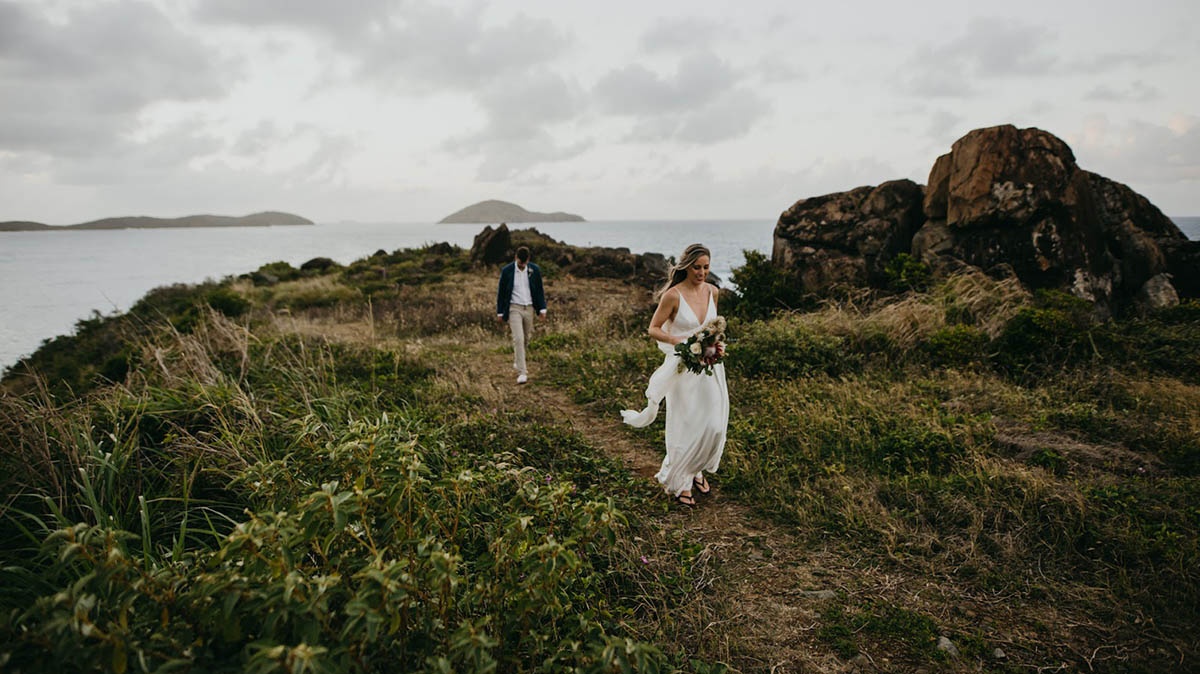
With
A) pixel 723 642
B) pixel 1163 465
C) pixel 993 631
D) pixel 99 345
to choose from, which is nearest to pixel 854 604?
pixel 993 631

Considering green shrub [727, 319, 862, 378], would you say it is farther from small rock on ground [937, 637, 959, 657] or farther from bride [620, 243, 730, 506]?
small rock on ground [937, 637, 959, 657]

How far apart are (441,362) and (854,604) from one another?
28.2 ft

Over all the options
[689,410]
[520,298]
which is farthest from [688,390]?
[520,298]

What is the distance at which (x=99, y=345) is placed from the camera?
1859 centimetres

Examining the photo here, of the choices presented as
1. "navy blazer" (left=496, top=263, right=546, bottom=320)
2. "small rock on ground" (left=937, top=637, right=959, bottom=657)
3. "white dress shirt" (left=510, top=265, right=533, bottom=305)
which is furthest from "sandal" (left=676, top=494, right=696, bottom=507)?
"white dress shirt" (left=510, top=265, right=533, bottom=305)

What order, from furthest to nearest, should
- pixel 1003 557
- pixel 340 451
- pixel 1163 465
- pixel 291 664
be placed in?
pixel 1163 465, pixel 1003 557, pixel 340 451, pixel 291 664

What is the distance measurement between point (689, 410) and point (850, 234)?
10341 millimetres

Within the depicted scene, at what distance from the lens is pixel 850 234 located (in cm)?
1357

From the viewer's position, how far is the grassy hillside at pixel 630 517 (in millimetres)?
2078

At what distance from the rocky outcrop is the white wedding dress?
9020 mm

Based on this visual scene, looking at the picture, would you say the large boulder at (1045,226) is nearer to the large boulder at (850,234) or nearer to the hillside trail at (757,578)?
the large boulder at (850,234)

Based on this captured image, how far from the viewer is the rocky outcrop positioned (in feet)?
37.1

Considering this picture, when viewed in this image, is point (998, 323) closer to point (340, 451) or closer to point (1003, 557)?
point (1003, 557)

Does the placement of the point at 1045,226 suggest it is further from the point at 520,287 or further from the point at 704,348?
the point at 520,287
